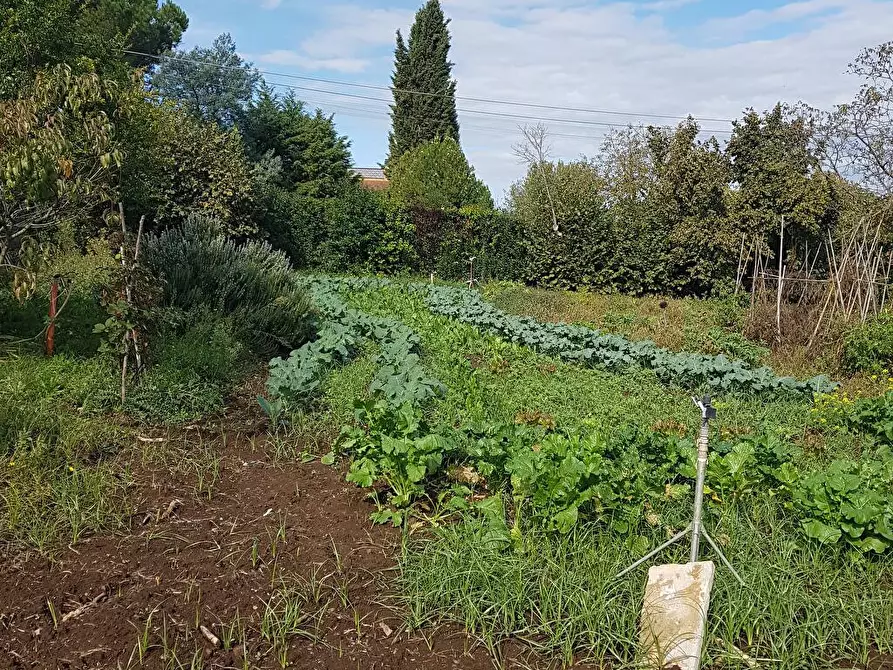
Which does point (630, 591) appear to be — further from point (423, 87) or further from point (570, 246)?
point (423, 87)

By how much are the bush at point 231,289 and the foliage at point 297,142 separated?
58.3 ft

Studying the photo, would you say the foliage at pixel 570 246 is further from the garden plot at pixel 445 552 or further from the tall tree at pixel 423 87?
the tall tree at pixel 423 87

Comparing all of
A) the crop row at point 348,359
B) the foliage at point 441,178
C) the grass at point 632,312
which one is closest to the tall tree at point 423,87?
the foliage at point 441,178

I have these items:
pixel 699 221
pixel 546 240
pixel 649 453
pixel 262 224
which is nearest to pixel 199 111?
pixel 262 224

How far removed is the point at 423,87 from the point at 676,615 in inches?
1262

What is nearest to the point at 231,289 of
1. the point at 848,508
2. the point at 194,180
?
the point at 848,508

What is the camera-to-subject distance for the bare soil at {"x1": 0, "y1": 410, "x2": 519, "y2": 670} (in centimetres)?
260

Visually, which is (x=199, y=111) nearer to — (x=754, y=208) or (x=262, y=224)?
(x=262, y=224)

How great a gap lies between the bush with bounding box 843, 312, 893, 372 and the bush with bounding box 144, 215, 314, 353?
250 inches

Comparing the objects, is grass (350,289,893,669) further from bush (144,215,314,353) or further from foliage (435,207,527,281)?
foliage (435,207,527,281)

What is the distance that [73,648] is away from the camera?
2.62 m

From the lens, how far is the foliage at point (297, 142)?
83.5ft

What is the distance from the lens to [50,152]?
417 centimetres

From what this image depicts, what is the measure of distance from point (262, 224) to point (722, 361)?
44.0 ft
